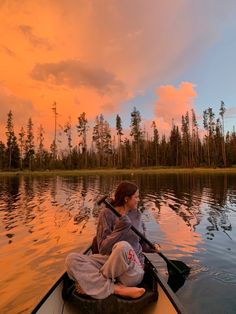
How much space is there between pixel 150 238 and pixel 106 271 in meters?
8.82

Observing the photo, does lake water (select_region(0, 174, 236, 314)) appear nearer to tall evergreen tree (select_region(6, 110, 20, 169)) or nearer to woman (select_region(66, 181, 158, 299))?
woman (select_region(66, 181, 158, 299))

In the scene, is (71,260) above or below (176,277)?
above

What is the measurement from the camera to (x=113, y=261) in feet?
18.7

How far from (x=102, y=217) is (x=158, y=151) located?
322ft

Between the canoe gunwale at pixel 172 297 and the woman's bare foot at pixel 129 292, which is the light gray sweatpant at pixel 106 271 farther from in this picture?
the canoe gunwale at pixel 172 297

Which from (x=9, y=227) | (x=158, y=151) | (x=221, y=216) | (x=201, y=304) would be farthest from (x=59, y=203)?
Answer: (x=158, y=151)

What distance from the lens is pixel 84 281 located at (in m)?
5.77

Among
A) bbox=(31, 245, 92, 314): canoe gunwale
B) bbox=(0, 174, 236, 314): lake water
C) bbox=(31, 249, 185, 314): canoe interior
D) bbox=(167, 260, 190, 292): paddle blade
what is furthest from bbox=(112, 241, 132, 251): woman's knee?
bbox=(167, 260, 190, 292): paddle blade

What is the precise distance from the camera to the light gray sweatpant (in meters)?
5.68

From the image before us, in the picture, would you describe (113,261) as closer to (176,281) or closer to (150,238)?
(176,281)


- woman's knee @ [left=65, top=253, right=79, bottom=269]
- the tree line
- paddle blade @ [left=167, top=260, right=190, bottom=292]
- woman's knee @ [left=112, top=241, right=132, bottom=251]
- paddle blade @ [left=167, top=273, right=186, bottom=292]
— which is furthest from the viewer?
the tree line

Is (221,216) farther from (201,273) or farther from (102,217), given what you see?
(102,217)

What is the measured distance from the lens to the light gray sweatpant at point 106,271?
5.68 metres

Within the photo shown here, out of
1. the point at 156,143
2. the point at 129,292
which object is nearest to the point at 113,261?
the point at 129,292
